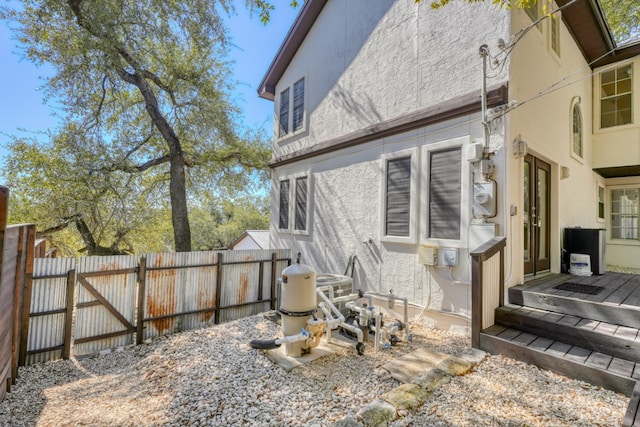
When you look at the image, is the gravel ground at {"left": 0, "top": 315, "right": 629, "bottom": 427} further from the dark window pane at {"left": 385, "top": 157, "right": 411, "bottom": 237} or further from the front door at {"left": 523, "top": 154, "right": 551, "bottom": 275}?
the front door at {"left": 523, "top": 154, "right": 551, "bottom": 275}

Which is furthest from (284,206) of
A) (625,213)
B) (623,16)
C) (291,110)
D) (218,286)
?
(623,16)

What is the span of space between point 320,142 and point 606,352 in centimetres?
664

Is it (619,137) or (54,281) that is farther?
(619,137)

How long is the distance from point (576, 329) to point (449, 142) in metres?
3.09

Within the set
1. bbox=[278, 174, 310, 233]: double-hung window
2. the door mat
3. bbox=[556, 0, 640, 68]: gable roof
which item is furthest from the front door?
bbox=[278, 174, 310, 233]: double-hung window

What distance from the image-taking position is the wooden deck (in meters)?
2.95

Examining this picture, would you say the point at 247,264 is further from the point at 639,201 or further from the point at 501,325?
the point at 639,201

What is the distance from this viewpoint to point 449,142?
4.95 m

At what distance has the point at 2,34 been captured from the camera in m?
7.64

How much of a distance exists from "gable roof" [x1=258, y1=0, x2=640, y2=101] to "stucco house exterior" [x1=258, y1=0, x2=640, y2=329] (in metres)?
0.04

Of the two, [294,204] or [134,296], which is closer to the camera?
[134,296]

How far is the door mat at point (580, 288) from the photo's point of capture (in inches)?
169

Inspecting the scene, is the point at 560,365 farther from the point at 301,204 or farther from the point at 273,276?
the point at 301,204

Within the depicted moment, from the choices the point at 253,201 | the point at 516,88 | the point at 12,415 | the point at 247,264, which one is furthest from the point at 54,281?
the point at 253,201
